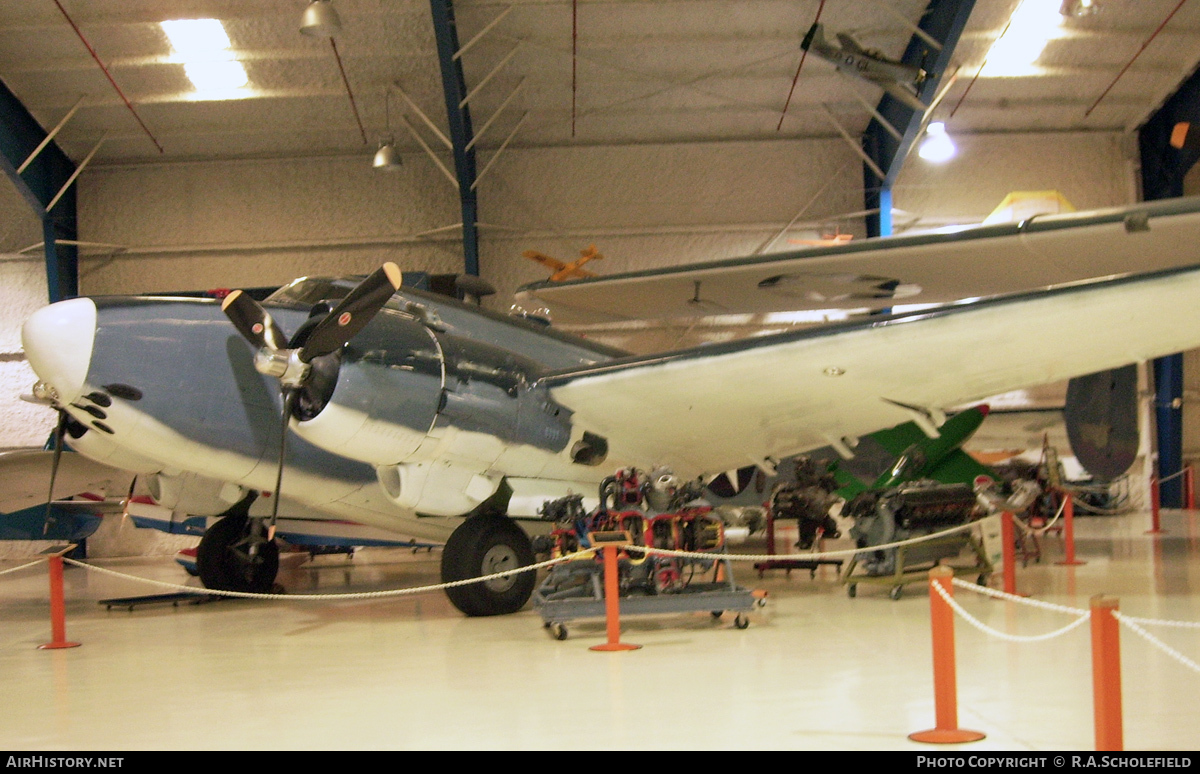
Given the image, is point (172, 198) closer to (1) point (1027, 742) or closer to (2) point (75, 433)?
(2) point (75, 433)

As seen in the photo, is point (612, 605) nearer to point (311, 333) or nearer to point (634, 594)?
point (634, 594)

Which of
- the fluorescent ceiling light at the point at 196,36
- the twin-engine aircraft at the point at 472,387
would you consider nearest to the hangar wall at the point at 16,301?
the fluorescent ceiling light at the point at 196,36

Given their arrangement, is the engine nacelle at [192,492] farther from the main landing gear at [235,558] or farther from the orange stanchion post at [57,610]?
the orange stanchion post at [57,610]

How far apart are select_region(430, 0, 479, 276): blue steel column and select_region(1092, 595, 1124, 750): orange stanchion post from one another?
546 inches

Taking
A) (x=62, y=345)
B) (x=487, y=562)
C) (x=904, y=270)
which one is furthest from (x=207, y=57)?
(x=487, y=562)

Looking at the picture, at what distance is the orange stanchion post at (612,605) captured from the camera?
6.73 m

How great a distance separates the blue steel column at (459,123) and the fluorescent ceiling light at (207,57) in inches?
142

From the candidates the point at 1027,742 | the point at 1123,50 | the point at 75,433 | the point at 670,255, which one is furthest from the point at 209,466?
the point at 1123,50

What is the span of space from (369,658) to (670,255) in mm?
14367

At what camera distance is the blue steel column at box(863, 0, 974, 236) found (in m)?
16.0

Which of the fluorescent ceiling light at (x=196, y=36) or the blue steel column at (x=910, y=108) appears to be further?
the fluorescent ceiling light at (x=196, y=36)

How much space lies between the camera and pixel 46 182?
61.2ft

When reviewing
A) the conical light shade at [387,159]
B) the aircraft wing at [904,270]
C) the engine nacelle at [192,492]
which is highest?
the conical light shade at [387,159]

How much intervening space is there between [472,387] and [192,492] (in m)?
3.81
